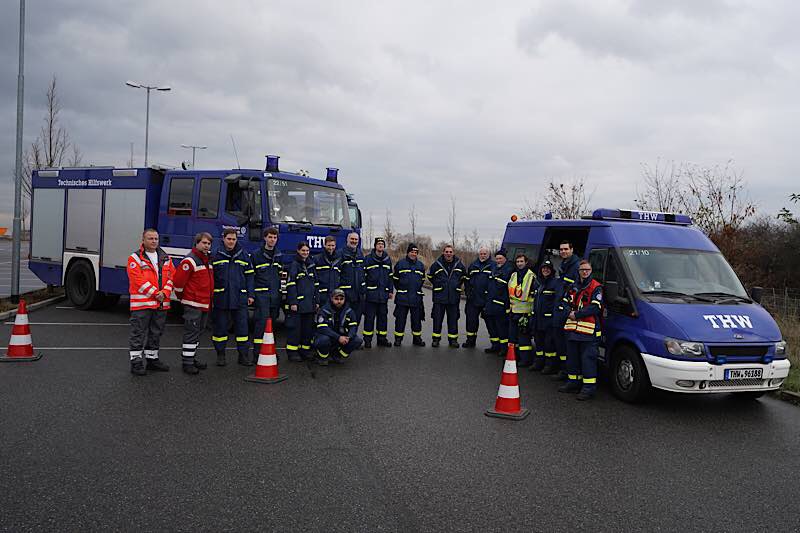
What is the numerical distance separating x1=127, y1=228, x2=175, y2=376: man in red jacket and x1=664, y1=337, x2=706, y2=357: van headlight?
5.89 meters

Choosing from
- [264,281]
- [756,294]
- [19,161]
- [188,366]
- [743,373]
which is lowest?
[188,366]

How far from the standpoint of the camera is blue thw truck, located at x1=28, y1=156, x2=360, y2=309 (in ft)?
34.2

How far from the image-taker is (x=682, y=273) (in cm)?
748

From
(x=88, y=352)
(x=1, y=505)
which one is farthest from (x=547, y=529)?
(x=88, y=352)

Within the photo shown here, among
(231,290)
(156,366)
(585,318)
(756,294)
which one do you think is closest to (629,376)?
(585,318)

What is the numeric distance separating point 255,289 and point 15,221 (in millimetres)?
7890

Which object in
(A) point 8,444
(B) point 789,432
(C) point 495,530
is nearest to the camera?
(C) point 495,530

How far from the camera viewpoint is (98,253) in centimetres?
1218

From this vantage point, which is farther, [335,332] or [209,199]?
[209,199]

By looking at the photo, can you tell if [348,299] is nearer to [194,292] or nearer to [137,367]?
[194,292]

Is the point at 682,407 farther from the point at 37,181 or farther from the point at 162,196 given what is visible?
the point at 37,181

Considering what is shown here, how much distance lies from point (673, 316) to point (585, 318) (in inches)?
38.9

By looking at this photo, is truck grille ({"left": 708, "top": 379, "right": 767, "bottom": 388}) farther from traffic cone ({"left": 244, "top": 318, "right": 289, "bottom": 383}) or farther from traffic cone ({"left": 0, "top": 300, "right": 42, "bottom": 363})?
traffic cone ({"left": 0, "top": 300, "right": 42, "bottom": 363})

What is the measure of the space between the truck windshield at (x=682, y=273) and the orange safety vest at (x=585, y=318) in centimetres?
54
